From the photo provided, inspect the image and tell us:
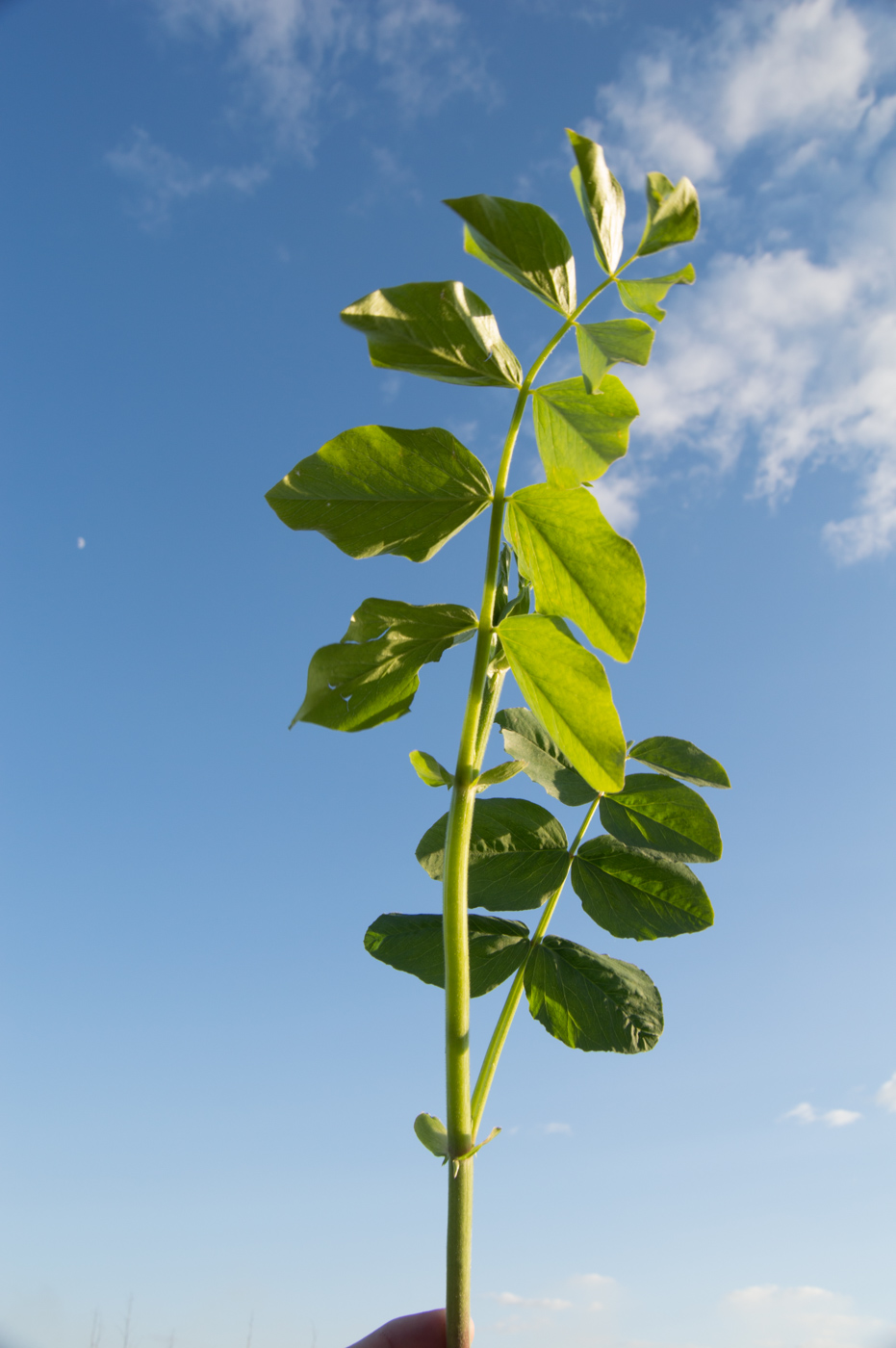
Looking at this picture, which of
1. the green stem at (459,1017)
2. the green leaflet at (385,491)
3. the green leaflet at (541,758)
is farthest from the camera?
the green leaflet at (541,758)

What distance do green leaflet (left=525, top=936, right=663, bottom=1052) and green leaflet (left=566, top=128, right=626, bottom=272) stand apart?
813mm

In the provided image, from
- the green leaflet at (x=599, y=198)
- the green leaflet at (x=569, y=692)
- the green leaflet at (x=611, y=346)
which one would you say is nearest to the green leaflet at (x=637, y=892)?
the green leaflet at (x=569, y=692)

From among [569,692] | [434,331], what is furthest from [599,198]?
[569,692]

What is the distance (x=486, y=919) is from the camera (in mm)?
1046

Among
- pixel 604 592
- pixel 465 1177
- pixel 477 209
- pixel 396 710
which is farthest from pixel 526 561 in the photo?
pixel 465 1177

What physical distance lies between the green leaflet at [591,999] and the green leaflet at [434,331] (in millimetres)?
717

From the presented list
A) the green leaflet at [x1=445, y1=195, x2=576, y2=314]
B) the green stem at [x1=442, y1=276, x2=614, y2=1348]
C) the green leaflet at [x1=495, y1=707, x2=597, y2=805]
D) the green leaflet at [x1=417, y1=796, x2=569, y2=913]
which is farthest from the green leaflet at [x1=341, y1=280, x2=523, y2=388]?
the green leaflet at [x1=417, y1=796, x2=569, y2=913]

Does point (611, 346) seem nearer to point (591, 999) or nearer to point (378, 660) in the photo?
point (378, 660)

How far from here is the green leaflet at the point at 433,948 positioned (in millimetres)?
1019

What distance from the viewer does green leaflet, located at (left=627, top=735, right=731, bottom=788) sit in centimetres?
103

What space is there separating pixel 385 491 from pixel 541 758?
0.43 meters

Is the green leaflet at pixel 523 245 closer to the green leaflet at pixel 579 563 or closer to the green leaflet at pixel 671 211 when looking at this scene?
the green leaflet at pixel 671 211

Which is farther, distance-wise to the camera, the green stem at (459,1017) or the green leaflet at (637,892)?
the green leaflet at (637,892)

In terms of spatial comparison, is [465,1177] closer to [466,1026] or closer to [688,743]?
[466,1026]
